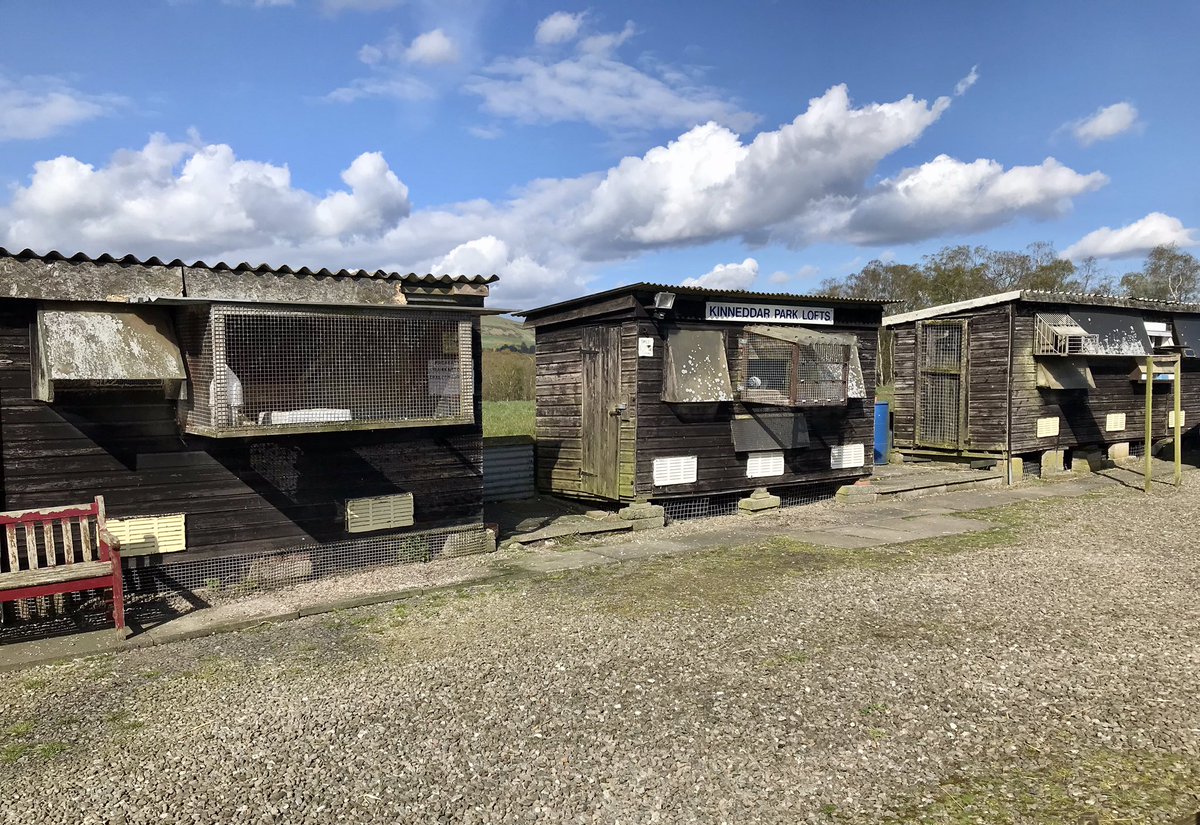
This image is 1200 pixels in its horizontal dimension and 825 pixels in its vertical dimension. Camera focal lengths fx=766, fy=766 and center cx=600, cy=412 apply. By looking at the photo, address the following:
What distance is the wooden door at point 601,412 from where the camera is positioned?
1239 centimetres

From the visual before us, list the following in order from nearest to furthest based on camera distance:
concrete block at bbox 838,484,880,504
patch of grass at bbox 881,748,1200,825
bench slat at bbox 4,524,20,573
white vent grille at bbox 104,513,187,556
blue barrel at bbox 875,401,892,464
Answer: patch of grass at bbox 881,748,1200,825 → bench slat at bbox 4,524,20,573 → white vent grille at bbox 104,513,187,556 → concrete block at bbox 838,484,880,504 → blue barrel at bbox 875,401,892,464

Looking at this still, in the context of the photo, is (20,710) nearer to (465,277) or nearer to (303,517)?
(303,517)

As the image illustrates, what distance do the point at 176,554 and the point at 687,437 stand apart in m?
7.40

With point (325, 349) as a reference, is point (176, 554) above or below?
below

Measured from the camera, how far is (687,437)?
490 inches

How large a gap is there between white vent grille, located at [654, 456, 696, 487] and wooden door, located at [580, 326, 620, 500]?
682 mm

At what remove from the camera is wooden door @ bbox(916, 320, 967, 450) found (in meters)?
17.6

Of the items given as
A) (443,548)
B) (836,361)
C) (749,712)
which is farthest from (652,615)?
(836,361)

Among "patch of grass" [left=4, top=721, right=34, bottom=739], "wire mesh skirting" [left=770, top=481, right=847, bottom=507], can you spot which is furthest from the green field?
"patch of grass" [left=4, top=721, right=34, bottom=739]

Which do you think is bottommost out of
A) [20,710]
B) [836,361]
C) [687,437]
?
[20,710]

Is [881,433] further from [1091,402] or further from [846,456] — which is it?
[846,456]

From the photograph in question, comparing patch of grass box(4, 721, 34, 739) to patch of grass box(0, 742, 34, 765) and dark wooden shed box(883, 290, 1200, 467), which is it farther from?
dark wooden shed box(883, 290, 1200, 467)

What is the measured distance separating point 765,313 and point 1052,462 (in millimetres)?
9375

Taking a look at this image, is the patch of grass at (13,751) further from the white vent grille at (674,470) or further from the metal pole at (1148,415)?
the metal pole at (1148,415)
